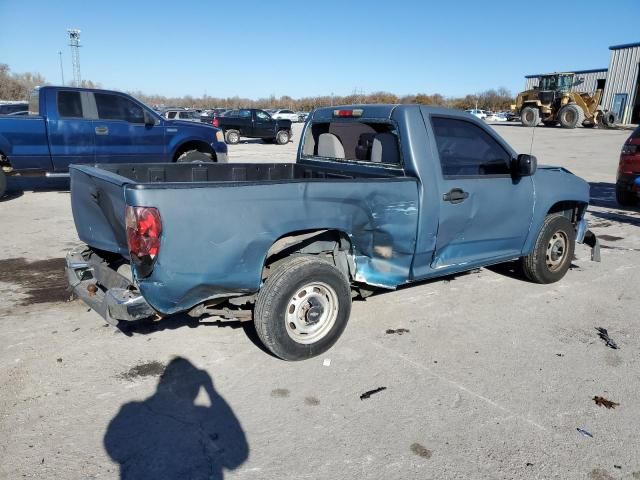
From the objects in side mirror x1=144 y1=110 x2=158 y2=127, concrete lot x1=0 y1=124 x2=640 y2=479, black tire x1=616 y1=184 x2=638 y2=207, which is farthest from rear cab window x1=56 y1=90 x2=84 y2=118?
black tire x1=616 y1=184 x2=638 y2=207

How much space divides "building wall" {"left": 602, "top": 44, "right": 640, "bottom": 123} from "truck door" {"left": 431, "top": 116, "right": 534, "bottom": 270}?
46.6 meters

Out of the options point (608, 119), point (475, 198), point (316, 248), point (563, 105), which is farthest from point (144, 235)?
point (563, 105)

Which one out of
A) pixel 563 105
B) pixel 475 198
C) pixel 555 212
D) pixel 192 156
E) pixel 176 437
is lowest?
pixel 176 437

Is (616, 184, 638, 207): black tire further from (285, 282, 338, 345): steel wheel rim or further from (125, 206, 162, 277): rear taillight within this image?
(125, 206, 162, 277): rear taillight

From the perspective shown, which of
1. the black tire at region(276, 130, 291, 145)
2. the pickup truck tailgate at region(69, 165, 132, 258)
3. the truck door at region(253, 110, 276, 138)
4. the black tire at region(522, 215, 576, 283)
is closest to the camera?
the pickup truck tailgate at region(69, 165, 132, 258)

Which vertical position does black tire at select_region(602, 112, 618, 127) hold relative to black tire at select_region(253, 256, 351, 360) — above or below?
above

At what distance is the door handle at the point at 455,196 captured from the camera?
4023 mm

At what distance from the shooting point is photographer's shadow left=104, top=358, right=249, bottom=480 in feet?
8.25

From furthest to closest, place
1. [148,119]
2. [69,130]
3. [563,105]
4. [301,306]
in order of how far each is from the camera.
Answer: [563,105] < [148,119] < [69,130] < [301,306]

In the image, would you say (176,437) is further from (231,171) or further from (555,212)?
(555,212)

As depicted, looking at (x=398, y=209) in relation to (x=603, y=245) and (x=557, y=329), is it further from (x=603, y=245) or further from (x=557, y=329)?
(x=603, y=245)

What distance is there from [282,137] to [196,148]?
14606 mm

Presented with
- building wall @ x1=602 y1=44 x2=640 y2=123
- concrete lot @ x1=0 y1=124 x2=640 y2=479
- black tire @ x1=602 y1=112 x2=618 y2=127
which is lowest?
concrete lot @ x1=0 y1=124 x2=640 y2=479

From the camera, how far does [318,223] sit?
11.3 ft
